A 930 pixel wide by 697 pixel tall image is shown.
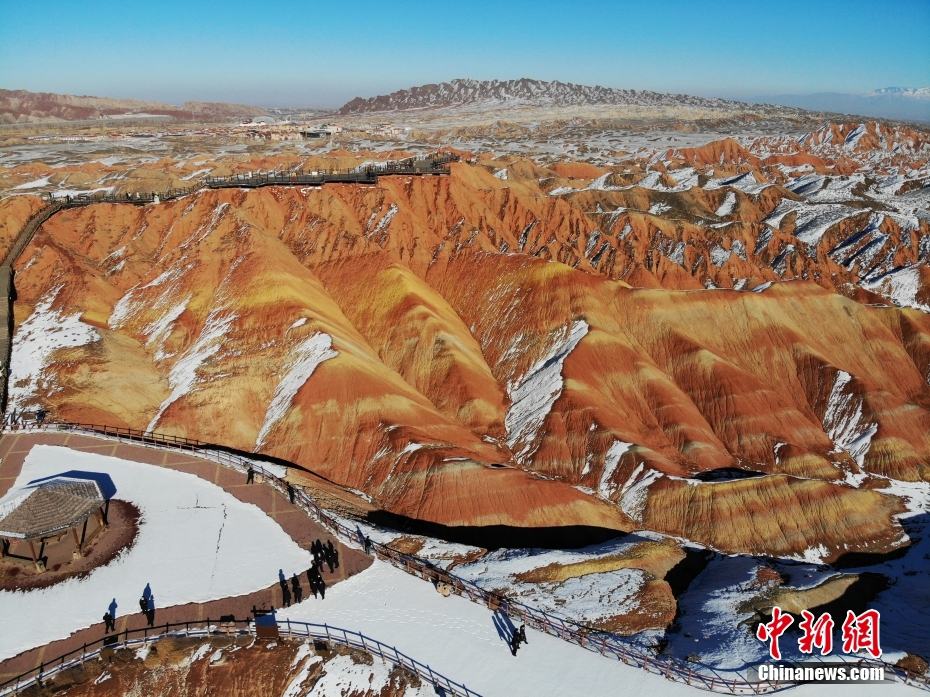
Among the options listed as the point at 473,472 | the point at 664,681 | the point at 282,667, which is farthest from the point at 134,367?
the point at 664,681

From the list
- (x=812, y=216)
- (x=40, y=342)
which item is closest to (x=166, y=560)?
(x=40, y=342)

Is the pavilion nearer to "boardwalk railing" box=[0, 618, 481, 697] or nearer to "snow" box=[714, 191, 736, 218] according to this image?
"boardwalk railing" box=[0, 618, 481, 697]

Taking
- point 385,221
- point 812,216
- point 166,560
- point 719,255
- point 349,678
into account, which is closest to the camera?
point 349,678

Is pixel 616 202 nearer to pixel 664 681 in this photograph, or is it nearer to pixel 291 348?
pixel 291 348

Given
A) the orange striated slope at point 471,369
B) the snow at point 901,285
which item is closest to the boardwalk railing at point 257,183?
the orange striated slope at point 471,369

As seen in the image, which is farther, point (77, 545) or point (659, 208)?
point (659, 208)

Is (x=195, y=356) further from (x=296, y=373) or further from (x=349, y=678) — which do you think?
(x=349, y=678)
